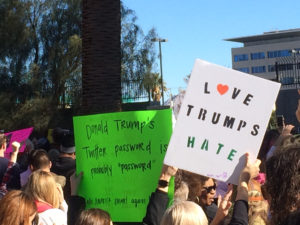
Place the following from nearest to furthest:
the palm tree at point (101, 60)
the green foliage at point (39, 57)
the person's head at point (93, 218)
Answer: the person's head at point (93, 218) → the palm tree at point (101, 60) → the green foliage at point (39, 57)

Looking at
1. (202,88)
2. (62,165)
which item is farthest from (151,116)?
(62,165)

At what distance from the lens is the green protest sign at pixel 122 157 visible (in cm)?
366

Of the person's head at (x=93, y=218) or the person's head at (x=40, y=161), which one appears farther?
the person's head at (x=40, y=161)

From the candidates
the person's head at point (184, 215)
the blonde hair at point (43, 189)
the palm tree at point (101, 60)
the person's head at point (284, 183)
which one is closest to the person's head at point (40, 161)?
the blonde hair at point (43, 189)

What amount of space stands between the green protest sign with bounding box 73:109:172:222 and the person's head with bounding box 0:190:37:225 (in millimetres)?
915

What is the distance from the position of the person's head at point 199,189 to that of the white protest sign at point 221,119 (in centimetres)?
97

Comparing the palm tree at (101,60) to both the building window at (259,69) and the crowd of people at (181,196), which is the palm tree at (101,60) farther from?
the building window at (259,69)

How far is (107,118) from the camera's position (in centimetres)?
385

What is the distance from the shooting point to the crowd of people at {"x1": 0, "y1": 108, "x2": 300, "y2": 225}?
2330mm

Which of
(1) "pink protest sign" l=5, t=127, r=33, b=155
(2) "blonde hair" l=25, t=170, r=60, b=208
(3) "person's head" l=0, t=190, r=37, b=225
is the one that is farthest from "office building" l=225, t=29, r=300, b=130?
(3) "person's head" l=0, t=190, r=37, b=225

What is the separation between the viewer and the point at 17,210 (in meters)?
2.90

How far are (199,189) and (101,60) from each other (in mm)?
4412

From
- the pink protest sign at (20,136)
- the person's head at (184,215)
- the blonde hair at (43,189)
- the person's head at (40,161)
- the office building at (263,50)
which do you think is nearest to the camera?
the person's head at (184,215)

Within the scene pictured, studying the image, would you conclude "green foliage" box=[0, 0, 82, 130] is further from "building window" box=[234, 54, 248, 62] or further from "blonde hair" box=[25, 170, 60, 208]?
"building window" box=[234, 54, 248, 62]
